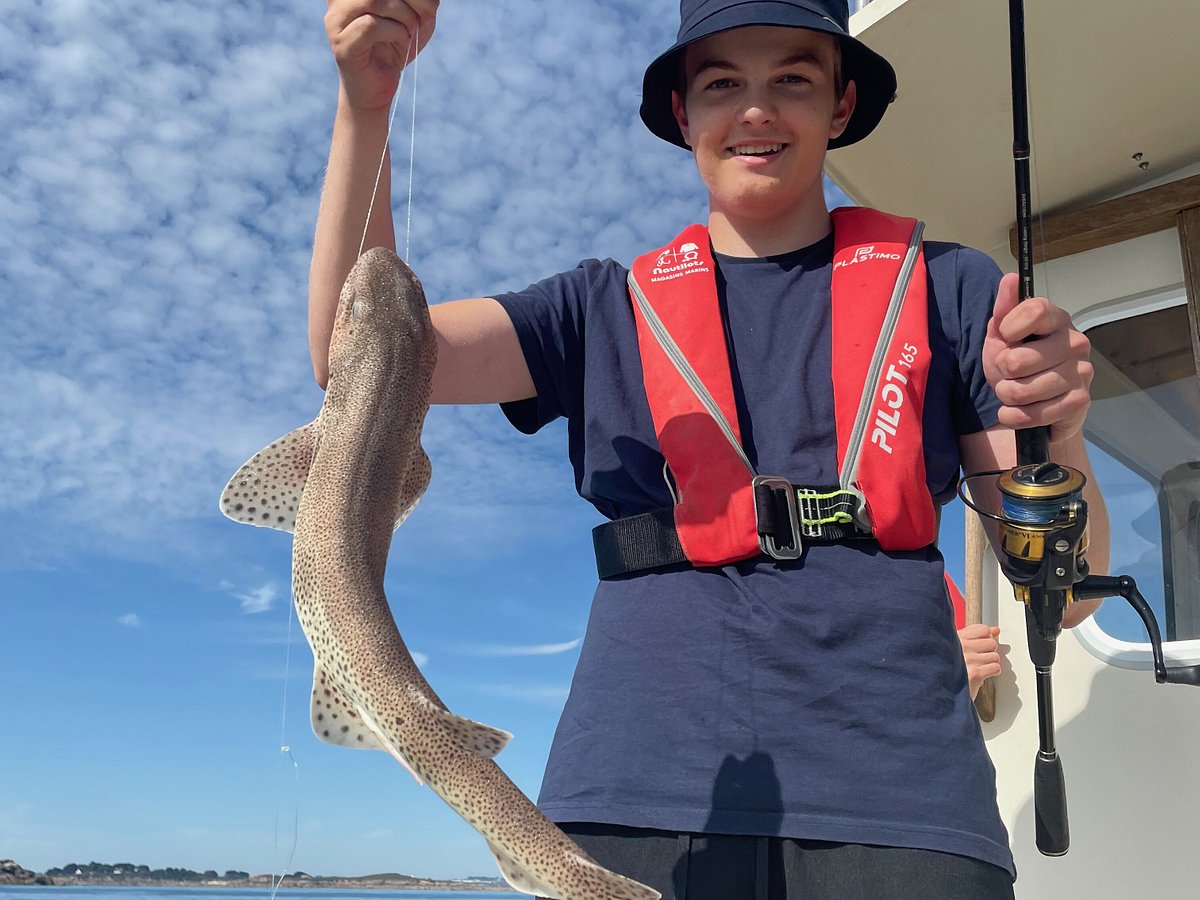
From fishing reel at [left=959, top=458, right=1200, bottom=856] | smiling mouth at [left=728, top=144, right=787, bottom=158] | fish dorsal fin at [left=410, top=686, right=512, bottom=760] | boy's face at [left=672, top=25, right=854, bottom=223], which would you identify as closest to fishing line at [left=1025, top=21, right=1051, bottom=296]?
boy's face at [left=672, top=25, right=854, bottom=223]

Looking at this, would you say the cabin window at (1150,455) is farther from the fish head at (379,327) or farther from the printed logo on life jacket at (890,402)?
the fish head at (379,327)

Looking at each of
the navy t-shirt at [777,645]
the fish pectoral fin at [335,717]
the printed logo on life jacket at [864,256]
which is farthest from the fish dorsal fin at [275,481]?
the printed logo on life jacket at [864,256]

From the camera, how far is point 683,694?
255cm

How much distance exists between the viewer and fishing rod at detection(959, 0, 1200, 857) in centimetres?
273

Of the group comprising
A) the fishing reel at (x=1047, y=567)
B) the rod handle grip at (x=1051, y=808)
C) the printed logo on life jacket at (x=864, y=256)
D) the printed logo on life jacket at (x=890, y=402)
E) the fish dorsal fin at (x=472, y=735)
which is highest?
the printed logo on life jacket at (x=864, y=256)

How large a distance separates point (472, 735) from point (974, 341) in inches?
74.8

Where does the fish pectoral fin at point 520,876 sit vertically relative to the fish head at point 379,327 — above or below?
below

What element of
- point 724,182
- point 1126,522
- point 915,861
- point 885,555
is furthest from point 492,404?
point 1126,522

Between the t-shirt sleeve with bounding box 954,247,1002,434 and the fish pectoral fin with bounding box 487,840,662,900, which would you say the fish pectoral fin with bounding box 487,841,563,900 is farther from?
the t-shirt sleeve with bounding box 954,247,1002,434

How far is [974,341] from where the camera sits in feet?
9.89

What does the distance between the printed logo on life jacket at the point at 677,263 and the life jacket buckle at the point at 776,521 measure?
89 centimetres

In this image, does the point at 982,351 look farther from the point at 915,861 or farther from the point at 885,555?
the point at 915,861

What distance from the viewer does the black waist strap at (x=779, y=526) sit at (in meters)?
2.65

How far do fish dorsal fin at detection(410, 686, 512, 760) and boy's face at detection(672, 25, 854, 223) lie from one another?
1.89 meters
